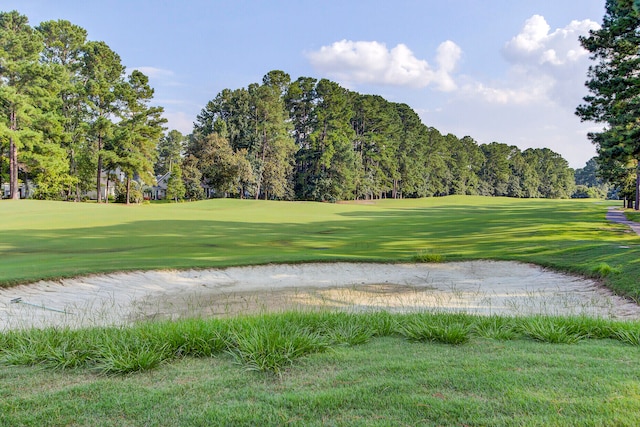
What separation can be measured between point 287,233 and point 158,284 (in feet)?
38.9

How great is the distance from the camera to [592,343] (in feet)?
13.6

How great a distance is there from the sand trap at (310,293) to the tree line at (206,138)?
37.3 meters

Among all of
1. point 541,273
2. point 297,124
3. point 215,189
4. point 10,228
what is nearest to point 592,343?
point 541,273

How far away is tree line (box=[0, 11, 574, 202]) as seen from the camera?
4259 cm

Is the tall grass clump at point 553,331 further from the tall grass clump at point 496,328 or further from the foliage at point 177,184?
the foliage at point 177,184

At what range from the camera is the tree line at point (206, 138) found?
42594 mm

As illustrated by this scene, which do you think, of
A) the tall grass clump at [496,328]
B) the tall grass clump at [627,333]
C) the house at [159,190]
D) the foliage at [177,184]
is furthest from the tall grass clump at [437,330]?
the house at [159,190]

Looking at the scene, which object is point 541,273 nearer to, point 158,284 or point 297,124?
point 158,284

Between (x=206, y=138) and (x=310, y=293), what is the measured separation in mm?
52510

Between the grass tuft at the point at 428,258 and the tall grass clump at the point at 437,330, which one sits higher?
the tall grass clump at the point at 437,330

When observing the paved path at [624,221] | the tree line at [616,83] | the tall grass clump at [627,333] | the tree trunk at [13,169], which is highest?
the tree line at [616,83]

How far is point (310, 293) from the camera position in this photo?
970 cm

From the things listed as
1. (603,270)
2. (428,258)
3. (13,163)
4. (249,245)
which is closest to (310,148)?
(13,163)

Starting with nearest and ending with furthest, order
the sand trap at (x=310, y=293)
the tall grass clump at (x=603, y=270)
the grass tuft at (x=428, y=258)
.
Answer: the sand trap at (x=310, y=293) < the tall grass clump at (x=603, y=270) < the grass tuft at (x=428, y=258)
